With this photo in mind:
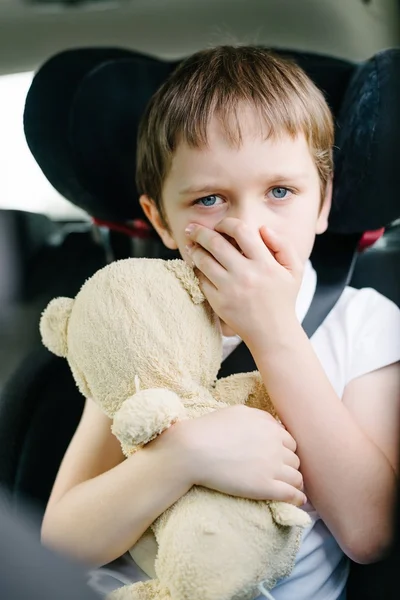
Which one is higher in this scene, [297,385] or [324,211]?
[324,211]

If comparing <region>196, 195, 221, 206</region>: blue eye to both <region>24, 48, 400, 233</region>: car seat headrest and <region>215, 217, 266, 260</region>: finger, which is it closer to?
<region>215, 217, 266, 260</region>: finger

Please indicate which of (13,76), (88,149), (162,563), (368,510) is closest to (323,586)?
(368,510)

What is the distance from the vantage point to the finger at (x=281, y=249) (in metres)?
0.82

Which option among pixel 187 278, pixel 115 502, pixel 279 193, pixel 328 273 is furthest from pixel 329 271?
pixel 115 502

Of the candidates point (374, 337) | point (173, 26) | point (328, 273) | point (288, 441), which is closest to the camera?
point (288, 441)

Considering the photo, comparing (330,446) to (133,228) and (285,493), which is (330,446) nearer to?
(285,493)

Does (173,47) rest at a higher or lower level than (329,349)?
higher

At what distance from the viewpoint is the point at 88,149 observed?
111 centimetres

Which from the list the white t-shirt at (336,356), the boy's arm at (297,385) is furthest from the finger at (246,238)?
Result: the white t-shirt at (336,356)

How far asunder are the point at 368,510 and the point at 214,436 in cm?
20

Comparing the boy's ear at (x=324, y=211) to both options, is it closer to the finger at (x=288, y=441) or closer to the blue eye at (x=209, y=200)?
the blue eye at (x=209, y=200)

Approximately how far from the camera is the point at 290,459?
75cm

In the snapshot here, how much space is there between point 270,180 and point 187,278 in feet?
0.52

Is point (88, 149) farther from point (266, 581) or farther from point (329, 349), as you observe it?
point (266, 581)
